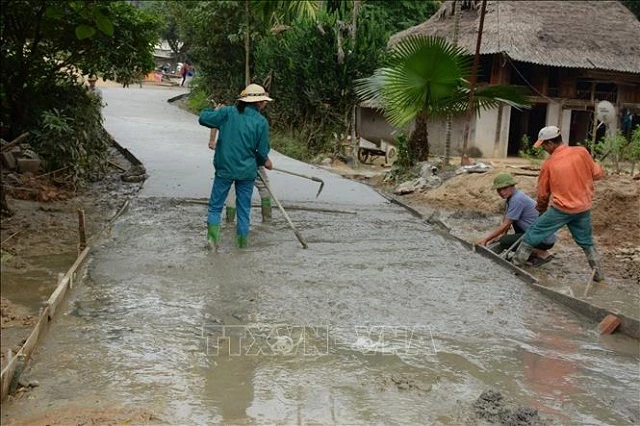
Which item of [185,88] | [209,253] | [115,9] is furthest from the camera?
[185,88]

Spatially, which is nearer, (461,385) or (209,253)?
(461,385)

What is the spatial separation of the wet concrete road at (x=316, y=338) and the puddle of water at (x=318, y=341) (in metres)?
0.01

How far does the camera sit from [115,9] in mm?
9695

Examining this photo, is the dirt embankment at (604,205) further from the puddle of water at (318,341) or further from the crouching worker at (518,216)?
the puddle of water at (318,341)

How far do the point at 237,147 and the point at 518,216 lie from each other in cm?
289

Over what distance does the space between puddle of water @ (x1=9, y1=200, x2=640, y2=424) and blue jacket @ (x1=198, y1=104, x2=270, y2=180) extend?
83 cm

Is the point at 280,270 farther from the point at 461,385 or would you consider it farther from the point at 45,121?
the point at 45,121

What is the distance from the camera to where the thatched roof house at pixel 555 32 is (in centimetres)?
2088

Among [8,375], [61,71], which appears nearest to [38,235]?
[8,375]

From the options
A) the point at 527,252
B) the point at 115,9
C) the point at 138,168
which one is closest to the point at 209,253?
the point at 527,252

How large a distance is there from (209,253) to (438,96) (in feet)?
21.7

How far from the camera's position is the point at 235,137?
23.1 ft

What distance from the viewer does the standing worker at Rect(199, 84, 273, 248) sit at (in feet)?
23.1

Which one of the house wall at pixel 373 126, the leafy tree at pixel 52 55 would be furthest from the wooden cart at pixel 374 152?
the leafy tree at pixel 52 55
